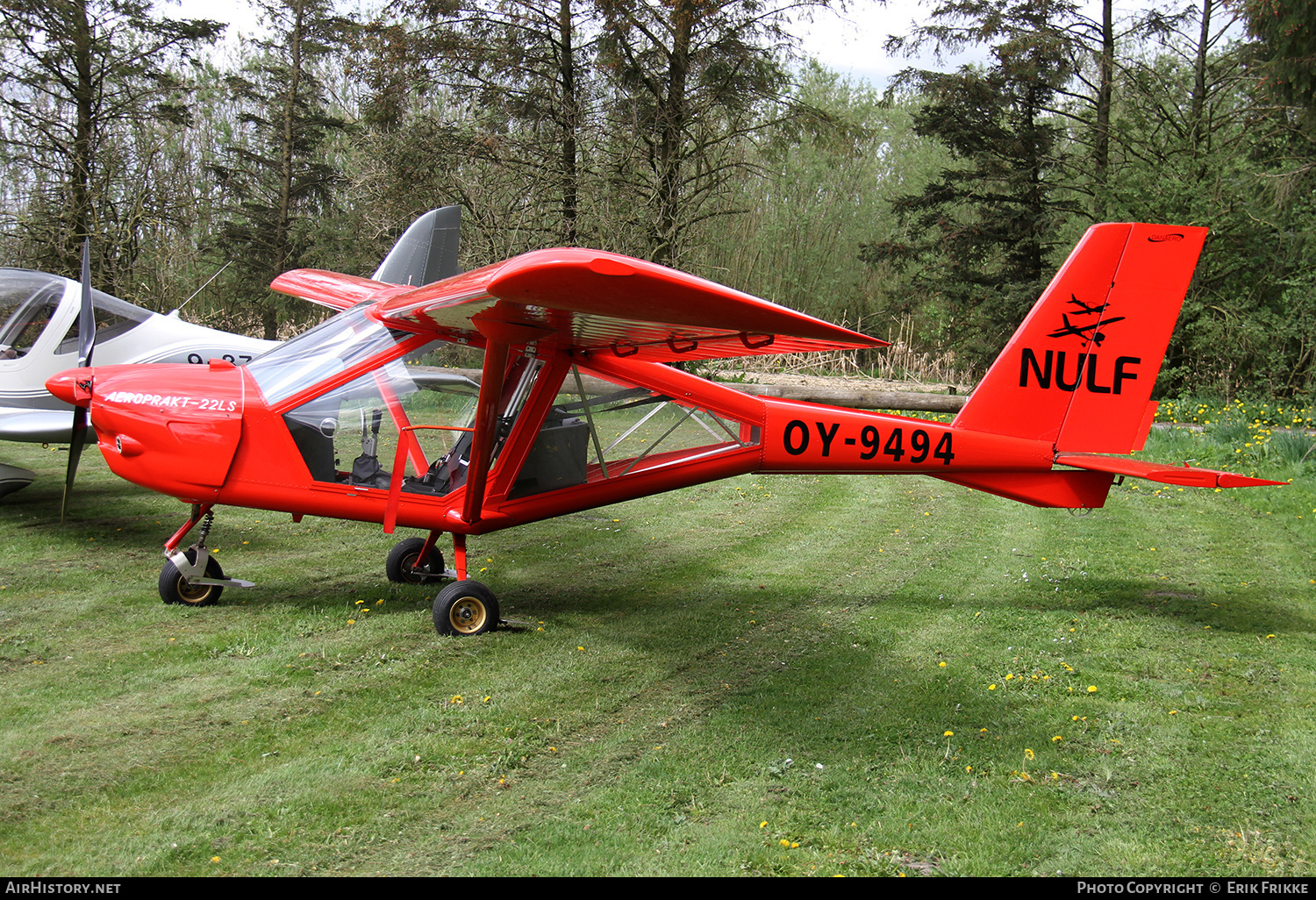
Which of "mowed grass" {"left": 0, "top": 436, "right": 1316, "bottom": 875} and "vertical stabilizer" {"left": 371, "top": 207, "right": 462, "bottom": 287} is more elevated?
"vertical stabilizer" {"left": 371, "top": 207, "right": 462, "bottom": 287}

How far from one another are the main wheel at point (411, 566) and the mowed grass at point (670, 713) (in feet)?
0.47

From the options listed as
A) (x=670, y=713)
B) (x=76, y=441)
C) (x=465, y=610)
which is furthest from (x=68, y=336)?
(x=670, y=713)

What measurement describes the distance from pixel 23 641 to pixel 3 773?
1.78 m

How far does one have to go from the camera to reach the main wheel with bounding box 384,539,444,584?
609 centimetres

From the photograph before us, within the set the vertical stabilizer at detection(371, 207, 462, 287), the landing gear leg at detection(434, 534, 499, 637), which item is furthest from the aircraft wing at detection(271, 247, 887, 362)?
the vertical stabilizer at detection(371, 207, 462, 287)

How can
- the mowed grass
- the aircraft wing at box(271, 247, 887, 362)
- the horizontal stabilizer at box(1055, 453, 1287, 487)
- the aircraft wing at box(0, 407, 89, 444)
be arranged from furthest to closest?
the aircraft wing at box(0, 407, 89, 444), the horizontal stabilizer at box(1055, 453, 1287, 487), the aircraft wing at box(271, 247, 887, 362), the mowed grass

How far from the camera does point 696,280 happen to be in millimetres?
3328

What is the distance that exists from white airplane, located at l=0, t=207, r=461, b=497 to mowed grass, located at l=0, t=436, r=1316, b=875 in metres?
1.18

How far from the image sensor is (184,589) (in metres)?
5.29

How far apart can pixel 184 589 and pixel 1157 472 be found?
6088mm

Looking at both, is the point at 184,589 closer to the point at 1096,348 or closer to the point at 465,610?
the point at 465,610

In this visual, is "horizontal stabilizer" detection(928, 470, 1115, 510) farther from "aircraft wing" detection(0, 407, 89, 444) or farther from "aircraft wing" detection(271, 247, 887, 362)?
"aircraft wing" detection(0, 407, 89, 444)

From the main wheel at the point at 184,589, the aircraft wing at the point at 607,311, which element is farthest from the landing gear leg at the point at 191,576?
the aircraft wing at the point at 607,311

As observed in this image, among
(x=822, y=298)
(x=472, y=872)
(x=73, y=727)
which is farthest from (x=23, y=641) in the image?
(x=822, y=298)
